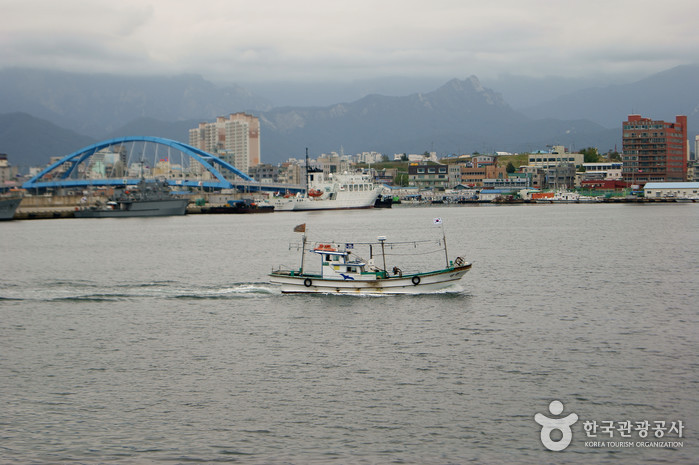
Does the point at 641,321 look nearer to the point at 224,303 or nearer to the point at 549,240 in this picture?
the point at 224,303

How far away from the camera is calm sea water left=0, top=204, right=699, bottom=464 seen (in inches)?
918

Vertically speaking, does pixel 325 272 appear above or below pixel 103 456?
above

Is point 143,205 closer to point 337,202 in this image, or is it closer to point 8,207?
point 8,207

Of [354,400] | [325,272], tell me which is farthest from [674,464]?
[325,272]

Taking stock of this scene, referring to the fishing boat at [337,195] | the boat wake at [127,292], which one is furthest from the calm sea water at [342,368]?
the fishing boat at [337,195]

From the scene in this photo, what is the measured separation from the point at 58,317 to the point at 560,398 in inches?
1174

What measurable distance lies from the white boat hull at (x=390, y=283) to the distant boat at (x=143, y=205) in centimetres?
12739

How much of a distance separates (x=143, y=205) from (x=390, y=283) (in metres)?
130

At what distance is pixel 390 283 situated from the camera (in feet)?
152

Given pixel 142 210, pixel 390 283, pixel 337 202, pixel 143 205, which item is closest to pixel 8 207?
pixel 142 210

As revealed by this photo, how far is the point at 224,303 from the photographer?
47656 mm

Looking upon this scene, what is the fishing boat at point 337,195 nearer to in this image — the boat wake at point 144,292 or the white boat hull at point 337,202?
the white boat hull at point 337,202

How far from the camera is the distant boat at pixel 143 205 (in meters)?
168

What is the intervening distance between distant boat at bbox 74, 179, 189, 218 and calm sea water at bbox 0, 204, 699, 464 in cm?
10897
